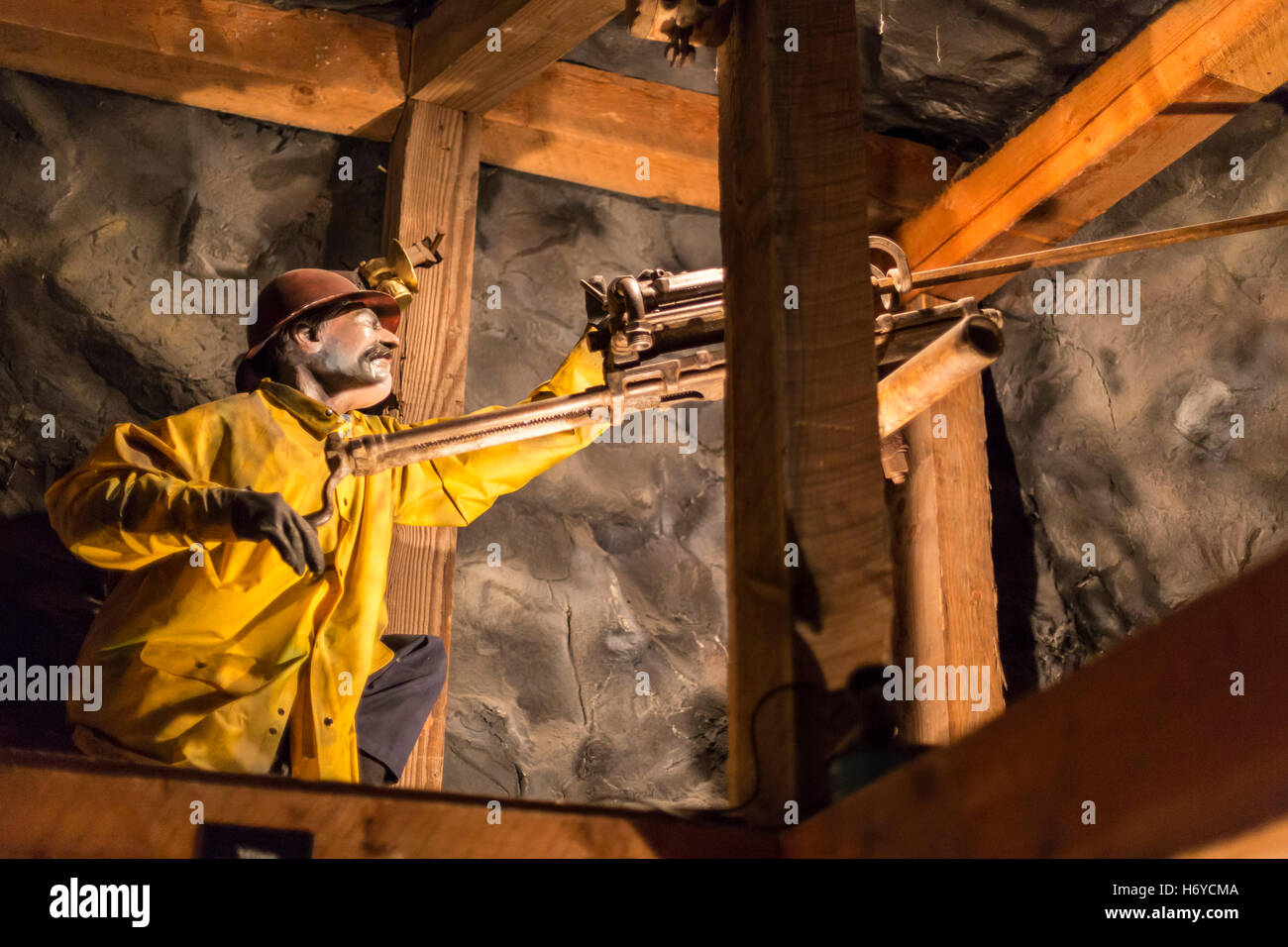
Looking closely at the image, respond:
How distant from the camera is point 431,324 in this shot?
2.92 m

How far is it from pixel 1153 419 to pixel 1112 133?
2.80 ft

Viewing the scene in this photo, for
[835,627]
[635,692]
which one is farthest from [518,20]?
[835,627]

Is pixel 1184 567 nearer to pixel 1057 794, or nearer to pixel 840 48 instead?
pixel 840 48

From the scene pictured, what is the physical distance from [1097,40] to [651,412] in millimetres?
1468

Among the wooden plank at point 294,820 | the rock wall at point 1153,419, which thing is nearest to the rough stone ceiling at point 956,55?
the rock wall at point 1153,419

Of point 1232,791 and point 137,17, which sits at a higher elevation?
point 137,17

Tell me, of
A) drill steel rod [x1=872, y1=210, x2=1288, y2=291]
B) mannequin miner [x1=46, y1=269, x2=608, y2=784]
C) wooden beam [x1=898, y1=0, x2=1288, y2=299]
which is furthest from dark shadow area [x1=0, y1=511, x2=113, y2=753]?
wooden beam [x1=898, y1=0, x2=1288, y2=299]

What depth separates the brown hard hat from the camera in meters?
2.53

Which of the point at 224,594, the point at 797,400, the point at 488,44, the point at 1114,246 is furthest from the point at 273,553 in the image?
the point at 1114,246

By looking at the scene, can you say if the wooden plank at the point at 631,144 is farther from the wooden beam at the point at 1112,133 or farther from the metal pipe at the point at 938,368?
the metal pipe at the point at 938,368

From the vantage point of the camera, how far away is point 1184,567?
11.1ft

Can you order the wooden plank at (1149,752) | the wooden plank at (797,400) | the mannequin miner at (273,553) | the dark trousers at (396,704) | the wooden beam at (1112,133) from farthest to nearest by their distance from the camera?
the wooden beam at (1112,133) → the dark trousers at (396,704) → the mannequin miner at (273,553) → the wooden plank at (797,400) → the wooden plank at (1149,752)

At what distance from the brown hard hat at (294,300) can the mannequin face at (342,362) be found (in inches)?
1.5

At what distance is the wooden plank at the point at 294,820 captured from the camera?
1.24 metres
